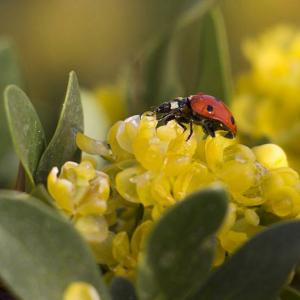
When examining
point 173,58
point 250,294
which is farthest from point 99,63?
point 250,294

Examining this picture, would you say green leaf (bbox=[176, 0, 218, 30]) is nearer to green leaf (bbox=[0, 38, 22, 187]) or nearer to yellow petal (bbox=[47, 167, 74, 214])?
green leaf (bbox=[0, 38, 22, 187])

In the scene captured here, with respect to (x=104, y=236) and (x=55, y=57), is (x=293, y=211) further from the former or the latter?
(x=55, y=57)

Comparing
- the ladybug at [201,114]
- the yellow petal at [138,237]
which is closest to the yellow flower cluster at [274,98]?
the ladybug at [201,114]

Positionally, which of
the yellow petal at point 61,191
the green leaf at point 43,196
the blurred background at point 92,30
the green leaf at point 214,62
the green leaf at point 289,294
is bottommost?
the blurred background at point 92,30

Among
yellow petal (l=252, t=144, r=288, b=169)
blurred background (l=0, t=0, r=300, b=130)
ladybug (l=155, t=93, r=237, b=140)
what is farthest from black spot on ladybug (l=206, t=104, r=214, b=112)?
blurred background (l=0, t=0, r=300, b=130)

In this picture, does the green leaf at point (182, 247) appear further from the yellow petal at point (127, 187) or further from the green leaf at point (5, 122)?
the green leaf at point (5, 122)

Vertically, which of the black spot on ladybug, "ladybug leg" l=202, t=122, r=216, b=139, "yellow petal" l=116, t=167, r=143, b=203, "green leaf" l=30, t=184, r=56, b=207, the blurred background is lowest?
the blurred background

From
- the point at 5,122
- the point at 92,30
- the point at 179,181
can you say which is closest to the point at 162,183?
the point at 179,181
